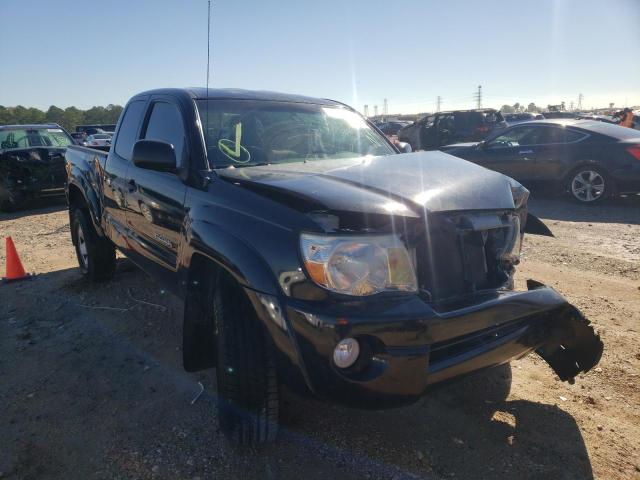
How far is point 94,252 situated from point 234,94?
2.39 meters

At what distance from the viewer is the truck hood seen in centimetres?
210

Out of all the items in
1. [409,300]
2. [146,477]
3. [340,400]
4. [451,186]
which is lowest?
[146,477]

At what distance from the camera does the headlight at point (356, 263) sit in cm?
192

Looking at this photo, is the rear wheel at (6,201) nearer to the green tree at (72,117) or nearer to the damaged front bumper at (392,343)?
the damaged front bumper at (392,343)

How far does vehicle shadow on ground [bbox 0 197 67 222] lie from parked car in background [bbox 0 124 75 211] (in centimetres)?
18

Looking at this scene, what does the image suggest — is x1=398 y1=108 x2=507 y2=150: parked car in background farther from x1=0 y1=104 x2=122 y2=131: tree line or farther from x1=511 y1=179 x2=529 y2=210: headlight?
x1=0 y1=104 x2=122 y2=131: tree line

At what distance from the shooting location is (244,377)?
7.08 feet

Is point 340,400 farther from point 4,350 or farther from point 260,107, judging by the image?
point 4,350

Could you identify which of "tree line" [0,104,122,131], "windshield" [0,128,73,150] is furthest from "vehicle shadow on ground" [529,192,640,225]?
"tree line" [0,104,122,131]

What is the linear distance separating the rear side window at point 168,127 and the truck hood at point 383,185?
1.61 feet

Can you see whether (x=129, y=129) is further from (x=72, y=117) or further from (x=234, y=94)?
(x=72, y=117)

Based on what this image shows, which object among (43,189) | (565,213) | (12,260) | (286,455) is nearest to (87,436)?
(286,455)

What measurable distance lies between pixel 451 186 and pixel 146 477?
1992 millimetres

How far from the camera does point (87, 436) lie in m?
2.52
